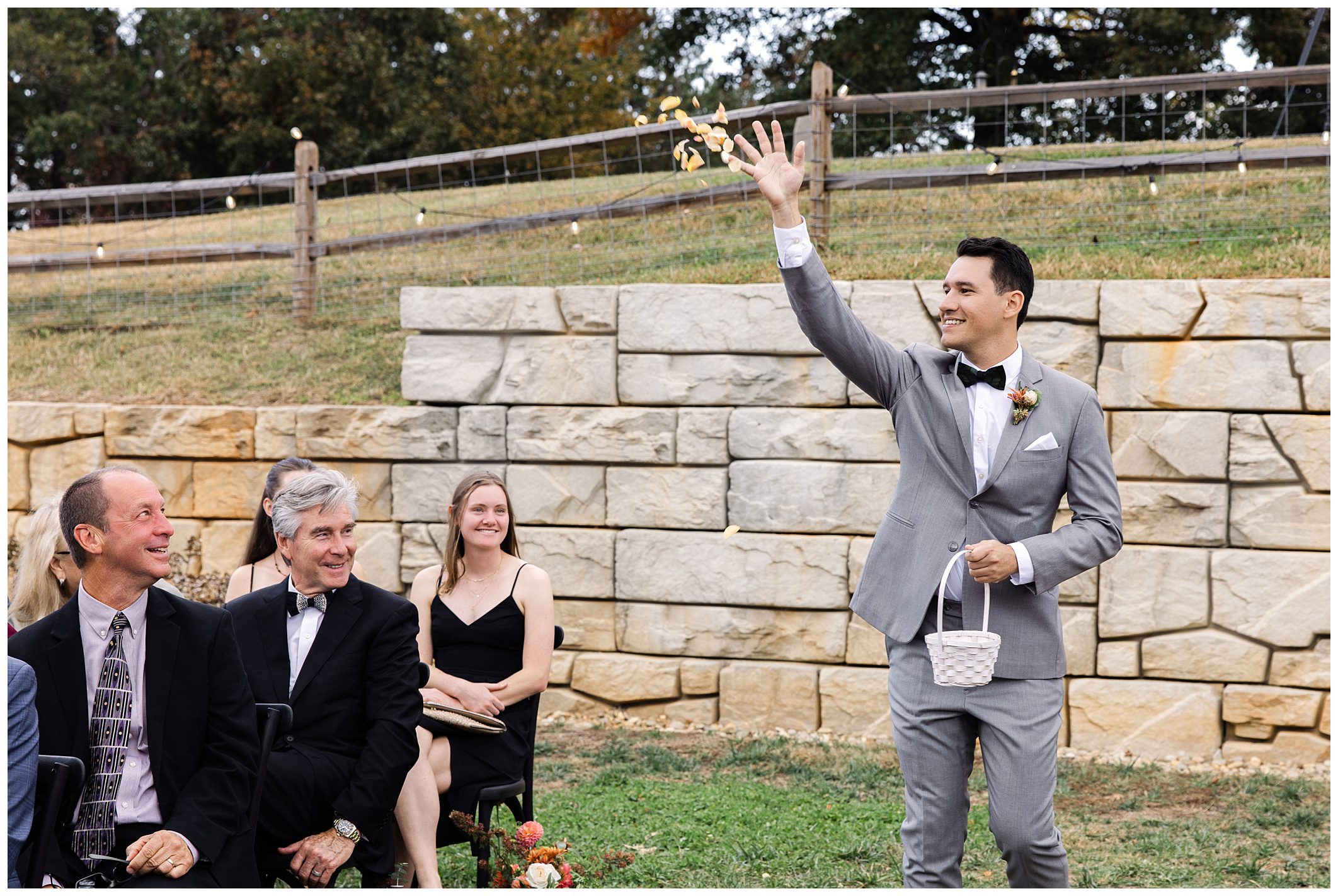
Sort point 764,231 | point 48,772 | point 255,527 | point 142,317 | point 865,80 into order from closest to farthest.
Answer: point 48,772
point 255,527
point 764,231
point 142,317
point 865,80

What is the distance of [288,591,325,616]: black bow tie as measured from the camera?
357cm

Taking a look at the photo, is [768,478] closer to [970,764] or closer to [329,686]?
[329,686]

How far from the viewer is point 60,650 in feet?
9.34

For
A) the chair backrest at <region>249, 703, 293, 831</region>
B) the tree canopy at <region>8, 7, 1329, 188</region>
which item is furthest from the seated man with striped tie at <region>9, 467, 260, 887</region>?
the tree canopy at <region>8, 7, 1329, 188</region>

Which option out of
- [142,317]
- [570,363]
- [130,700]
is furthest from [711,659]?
[142,317]

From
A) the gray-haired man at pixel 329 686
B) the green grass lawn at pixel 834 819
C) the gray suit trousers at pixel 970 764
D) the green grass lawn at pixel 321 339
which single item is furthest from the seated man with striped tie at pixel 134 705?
the green grass lawn at pixel 321 339

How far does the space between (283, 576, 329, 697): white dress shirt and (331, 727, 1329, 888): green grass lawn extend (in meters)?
1.19

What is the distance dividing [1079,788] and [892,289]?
2570 mm

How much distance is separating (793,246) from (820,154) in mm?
4389

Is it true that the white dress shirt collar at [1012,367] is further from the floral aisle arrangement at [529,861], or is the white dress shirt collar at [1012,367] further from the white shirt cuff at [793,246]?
the floral aisle arrangement at [529,861]

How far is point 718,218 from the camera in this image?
7.95m

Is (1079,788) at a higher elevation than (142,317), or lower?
lower

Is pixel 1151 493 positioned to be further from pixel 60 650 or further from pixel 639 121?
pixel 60 650

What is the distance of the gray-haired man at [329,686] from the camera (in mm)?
3381
